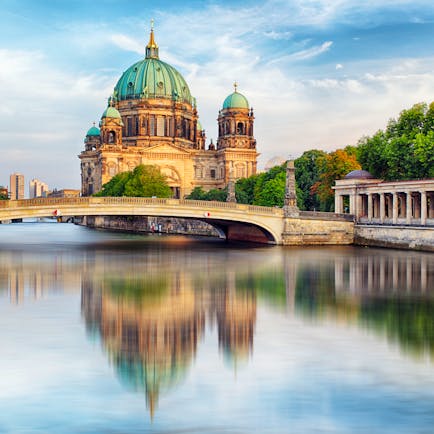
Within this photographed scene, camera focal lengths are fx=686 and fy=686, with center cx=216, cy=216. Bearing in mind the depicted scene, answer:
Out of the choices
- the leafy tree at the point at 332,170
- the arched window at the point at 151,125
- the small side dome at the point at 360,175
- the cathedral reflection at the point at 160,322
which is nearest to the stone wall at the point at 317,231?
the small side dome at the point at 360,175

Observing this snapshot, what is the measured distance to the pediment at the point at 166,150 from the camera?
112 m

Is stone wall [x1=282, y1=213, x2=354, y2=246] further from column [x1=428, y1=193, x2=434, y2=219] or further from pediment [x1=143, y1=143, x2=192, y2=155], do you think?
pediment [x1=143, y1=143, x2=192, y2=155]

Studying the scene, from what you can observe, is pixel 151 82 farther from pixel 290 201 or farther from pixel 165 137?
pixel 290 201

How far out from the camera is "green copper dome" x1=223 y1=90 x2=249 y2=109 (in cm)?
11250

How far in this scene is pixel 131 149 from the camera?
364ft

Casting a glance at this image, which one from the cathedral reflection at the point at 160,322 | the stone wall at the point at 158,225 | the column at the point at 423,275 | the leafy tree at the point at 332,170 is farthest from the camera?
the stone wall at the point at 158,225

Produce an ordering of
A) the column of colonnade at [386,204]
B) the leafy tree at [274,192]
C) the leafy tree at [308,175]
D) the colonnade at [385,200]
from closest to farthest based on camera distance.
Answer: the colonnade at [385,200], the column of colonnade at [386,204], the leafy tree at [274,192], the leafy tree at [308,175]

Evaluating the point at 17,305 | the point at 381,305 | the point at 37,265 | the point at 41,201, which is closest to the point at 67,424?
the point at 17,305

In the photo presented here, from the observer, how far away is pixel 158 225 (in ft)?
263

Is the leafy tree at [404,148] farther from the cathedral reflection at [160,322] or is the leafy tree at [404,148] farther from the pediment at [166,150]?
the pediment at [166,150]

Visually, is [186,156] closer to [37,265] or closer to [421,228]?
[421,228]

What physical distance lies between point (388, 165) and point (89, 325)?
39391 millimetres

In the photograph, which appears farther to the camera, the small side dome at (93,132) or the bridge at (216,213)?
the small side dome at (93,132)

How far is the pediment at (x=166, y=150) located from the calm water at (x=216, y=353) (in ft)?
274
